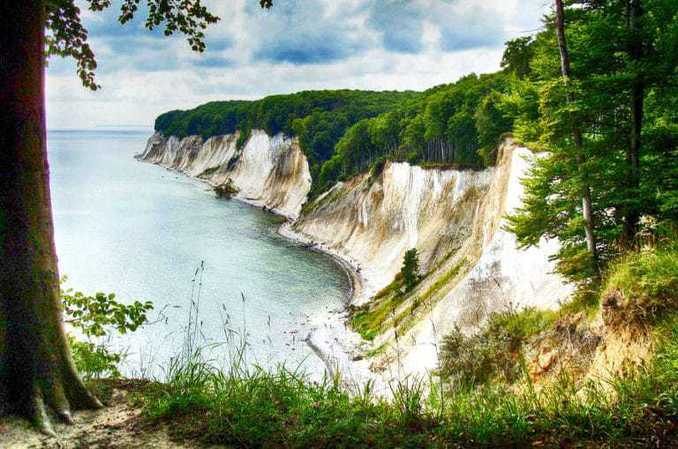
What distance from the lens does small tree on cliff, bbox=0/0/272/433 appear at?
5012mm

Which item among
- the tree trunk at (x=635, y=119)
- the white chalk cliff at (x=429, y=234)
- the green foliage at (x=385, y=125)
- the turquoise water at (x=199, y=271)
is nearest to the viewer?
the tree trunk at (x=635, y=119)

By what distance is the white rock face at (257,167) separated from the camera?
305 feet

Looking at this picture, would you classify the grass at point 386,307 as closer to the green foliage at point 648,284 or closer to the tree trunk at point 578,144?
the tree trunk at point 578,144

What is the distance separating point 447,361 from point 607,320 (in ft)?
22.1

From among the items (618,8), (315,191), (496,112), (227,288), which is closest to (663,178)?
(618,8)

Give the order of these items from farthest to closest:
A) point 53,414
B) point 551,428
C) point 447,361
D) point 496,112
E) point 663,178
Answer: point 496,112 → point 447,361 → point 663,178 → point 53,414 → point 551,428

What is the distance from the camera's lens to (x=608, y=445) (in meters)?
4.01

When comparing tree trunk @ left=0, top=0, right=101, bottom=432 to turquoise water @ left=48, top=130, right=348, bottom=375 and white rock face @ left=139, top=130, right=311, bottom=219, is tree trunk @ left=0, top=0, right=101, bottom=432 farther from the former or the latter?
white rock face @ left=139, top=130, right=311, bottom=219

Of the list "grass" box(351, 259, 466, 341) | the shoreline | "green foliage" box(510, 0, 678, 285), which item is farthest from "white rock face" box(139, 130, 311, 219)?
"green foliage" box(510, 0, 678, 285)

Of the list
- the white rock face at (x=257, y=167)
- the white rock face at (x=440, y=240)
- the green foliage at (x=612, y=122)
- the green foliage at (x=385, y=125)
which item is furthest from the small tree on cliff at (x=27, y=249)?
the white rock face at (x=257, y=167)

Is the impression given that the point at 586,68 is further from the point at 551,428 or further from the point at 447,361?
the point at 551,428

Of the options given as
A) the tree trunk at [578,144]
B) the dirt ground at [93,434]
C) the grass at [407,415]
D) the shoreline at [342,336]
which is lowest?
the shoreline at [342,336]

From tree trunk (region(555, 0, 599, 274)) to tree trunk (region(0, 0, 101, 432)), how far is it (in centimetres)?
1219

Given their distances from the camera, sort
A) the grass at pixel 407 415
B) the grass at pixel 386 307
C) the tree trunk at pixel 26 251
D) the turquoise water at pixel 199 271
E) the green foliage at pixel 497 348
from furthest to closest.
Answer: the turquoise water at pixel 199 271 < the grass at pixel 386 307 < the green foliage at pixel 497 348 < the tree trunk at pixel 26 251 < the grass at pixel 407 415
